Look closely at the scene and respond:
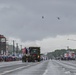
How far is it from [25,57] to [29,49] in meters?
3.98

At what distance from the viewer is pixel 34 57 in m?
95.7

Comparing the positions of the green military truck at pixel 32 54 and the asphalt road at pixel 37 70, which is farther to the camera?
the green military truck at pixel 32 54

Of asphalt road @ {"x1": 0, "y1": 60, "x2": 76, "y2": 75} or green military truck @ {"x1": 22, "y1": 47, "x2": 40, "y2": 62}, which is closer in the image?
asphalt road @ {"x1": 0, "y1": 60, "x2": 76, "y2": 75}

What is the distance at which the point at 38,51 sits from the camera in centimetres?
9419

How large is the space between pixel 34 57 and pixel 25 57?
2195 mm

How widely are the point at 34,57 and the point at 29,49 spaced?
3.90 meters

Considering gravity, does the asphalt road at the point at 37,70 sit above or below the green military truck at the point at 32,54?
below

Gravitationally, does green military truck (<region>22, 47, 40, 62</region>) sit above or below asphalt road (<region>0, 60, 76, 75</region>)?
above

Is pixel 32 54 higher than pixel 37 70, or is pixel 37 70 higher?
pixel 32 54

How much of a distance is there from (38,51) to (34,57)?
2.34m

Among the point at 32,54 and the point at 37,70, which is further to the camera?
the point at 32,54

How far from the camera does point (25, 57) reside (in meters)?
95.8

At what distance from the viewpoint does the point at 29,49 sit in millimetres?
92562
